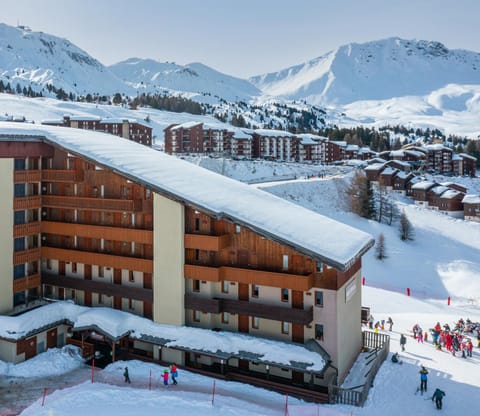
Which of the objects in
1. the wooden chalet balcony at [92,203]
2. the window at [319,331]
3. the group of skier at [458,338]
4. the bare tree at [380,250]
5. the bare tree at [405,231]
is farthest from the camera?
the bare tree at [405,231]

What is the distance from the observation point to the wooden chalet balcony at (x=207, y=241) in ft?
80.5

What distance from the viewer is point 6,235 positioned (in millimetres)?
27938

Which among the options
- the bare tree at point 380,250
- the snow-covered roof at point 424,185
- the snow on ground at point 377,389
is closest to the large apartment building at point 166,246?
the snow on ground at point 377,389

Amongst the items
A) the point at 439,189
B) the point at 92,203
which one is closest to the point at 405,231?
the point at 439,189

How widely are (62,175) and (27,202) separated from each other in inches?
112

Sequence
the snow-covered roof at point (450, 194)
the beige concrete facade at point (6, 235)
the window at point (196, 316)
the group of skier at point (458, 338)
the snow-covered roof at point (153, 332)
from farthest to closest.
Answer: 1. the snow-covered roof at point (450, 194)
2. the group of skier at point (458, 338)
3. the beige concrete facade at point (6, 235)
4. the window at point (196, 316)
5. the snow-covered roof at point (153, 332)

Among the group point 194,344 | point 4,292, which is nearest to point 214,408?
point 194,344

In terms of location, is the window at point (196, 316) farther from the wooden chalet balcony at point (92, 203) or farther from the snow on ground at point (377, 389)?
the wooden chalet balcony at point (92, 203)

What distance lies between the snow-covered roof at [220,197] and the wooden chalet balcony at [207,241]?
1380 millimetres

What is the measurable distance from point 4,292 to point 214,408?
51.0 feet

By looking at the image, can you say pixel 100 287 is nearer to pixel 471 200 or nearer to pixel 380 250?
pixel 380 250

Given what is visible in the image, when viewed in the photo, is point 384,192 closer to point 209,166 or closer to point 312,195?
point 312,195

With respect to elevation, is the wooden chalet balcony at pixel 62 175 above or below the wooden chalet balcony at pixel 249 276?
above

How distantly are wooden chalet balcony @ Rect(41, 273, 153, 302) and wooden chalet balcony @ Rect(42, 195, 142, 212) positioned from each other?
14.9 feet
